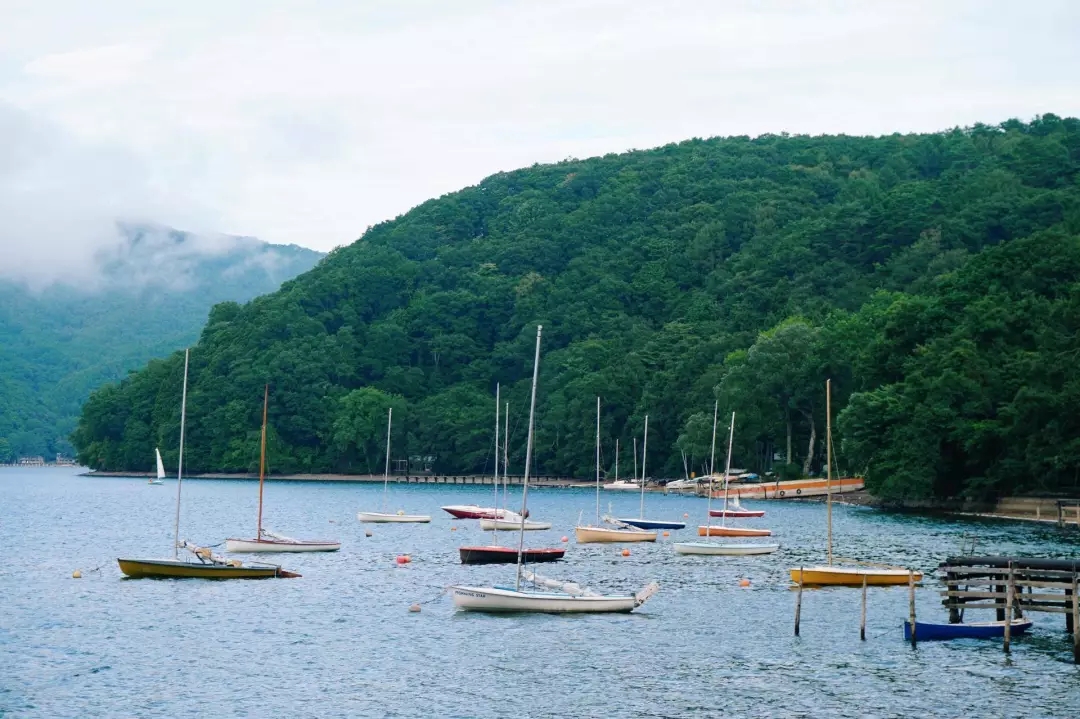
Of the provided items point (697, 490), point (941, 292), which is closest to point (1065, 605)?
point (941, 292)

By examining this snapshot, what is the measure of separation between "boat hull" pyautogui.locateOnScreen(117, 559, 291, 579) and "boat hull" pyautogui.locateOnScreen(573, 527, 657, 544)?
85.6ft

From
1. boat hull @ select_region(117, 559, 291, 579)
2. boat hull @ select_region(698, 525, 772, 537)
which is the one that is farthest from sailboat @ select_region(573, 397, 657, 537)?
boat hull @ select_region(117, 559, 291, 579)

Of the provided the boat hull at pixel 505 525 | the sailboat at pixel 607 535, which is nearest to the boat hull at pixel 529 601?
the sailboat at pixel 607 535

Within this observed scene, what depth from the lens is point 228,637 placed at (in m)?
42.4

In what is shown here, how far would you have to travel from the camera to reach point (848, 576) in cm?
5284

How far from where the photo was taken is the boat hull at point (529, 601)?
149ft

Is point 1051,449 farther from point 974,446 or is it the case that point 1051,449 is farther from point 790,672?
point 790,672

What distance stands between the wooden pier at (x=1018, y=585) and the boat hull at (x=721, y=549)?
2833 centimetres

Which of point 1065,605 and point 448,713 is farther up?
point 1065,605

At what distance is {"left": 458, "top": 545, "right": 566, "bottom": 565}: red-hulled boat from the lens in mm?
62688

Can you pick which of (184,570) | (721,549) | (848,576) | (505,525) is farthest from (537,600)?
(505,525)

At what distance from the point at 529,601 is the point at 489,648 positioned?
540cm

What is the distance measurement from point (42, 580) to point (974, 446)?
72.5 m

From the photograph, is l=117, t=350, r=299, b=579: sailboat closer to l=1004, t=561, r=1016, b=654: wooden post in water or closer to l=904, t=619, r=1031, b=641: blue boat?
l=904, t=619, r=1031, b=641: blue boat
